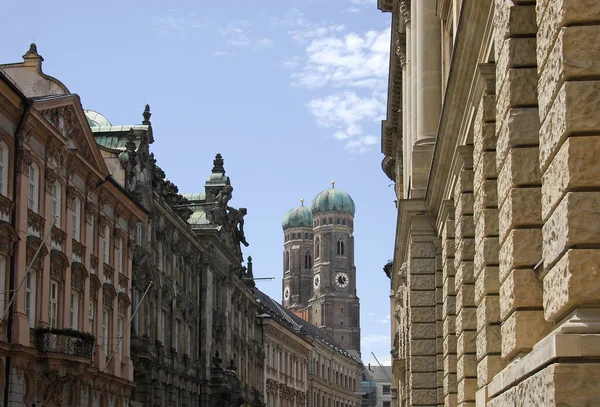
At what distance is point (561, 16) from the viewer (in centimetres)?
889

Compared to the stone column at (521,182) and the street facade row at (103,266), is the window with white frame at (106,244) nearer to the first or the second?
the street facade row at (103,266)

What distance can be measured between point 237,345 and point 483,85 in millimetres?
65852

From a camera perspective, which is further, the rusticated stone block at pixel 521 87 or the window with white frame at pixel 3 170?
the window with white frame at pixel 3 170

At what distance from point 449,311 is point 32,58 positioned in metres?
28.8

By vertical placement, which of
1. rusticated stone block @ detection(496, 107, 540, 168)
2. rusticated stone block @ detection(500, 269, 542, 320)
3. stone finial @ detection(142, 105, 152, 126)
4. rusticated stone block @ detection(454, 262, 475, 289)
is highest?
stone finial @ detection(142, 105, 152, 126)

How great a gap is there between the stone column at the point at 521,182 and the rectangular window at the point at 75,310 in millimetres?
32230

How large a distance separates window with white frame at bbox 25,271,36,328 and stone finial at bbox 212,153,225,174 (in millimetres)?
41485

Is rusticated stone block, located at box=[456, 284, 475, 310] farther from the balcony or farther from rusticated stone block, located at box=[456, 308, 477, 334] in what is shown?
the balcony

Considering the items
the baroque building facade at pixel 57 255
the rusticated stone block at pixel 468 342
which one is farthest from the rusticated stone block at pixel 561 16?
the baroque building facade at pixel 57 255

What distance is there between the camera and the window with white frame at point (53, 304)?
4000 centimetres

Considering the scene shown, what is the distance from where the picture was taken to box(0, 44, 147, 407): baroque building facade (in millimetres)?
35969

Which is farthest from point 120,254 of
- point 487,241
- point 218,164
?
point 487,241

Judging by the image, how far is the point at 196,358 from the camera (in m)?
66.4

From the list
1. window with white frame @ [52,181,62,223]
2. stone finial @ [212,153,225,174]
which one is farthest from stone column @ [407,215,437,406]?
stone finial @ [212,153,225,174]
